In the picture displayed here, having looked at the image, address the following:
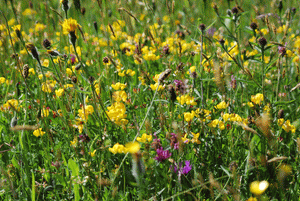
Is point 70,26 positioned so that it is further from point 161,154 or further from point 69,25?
point 161,154

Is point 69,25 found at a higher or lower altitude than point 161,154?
higher

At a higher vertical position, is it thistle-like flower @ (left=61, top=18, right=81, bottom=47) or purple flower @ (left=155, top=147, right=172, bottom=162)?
thistle-like flower @ (left=61, top=18, right=81, bottom=47)

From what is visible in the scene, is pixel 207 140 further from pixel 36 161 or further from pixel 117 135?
pixel 36 161

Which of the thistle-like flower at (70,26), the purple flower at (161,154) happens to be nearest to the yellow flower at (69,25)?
the thistle-like flower at (70,26)

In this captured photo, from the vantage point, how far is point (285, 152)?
5.08 ft

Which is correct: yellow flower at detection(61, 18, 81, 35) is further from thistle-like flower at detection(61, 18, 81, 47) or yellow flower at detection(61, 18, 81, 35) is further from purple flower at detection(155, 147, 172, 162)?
purple flower at detection(155, 147, 172, 162)

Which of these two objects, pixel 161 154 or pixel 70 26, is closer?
pixel 70 26

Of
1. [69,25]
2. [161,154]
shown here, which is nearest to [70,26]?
[69,25]

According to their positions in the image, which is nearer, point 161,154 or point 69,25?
point 69,25

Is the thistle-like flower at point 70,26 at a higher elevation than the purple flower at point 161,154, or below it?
higher

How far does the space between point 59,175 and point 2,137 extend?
2.09 ft

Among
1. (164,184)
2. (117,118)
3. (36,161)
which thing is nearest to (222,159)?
(164,184)

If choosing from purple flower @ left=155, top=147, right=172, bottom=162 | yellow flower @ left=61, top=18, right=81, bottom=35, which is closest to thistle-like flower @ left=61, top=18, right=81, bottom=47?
yellow flower @ left=61, top=18, right=81, bottom=35

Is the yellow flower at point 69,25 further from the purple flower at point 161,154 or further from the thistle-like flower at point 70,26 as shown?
the purple flower at point 161,154
